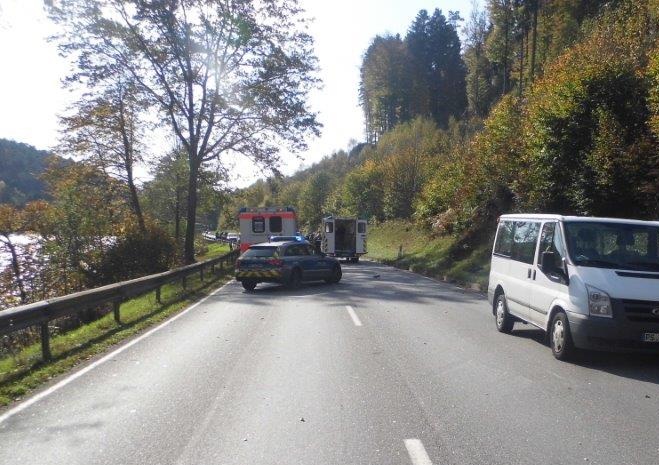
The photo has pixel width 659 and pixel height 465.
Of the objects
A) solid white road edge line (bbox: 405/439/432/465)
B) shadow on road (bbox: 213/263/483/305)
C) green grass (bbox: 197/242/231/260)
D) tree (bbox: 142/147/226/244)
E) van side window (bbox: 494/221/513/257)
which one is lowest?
green grass (bbox: 197/242/231/260)

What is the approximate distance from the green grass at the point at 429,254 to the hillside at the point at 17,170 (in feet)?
75.1

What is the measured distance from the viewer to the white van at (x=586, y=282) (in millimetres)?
7781

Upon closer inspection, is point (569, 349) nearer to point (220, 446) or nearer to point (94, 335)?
point (220, 446)

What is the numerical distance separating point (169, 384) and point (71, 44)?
24.2 m

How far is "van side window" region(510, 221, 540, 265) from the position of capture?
32.8 ft

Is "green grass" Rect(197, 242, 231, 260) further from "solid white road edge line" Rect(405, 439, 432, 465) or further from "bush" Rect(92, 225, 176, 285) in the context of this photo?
"solid white road edge line" Rect(405, 439, 432, 465)

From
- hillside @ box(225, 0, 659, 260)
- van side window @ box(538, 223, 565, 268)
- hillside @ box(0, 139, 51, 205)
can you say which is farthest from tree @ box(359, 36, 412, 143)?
van side window @ box(538, 223, 565, 268)

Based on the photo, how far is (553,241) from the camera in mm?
9273

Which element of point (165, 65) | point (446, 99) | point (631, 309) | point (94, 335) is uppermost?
point (446, 99)

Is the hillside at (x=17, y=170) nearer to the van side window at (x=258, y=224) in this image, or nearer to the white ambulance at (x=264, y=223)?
the white ambulance at (x=264, y=223)

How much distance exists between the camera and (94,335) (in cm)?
1140

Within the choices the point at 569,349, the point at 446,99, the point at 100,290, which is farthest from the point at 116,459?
the point at 446,99

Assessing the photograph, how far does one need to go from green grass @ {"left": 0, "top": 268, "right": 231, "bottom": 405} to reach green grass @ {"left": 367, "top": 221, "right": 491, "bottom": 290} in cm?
1017

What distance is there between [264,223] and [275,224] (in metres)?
0.54
